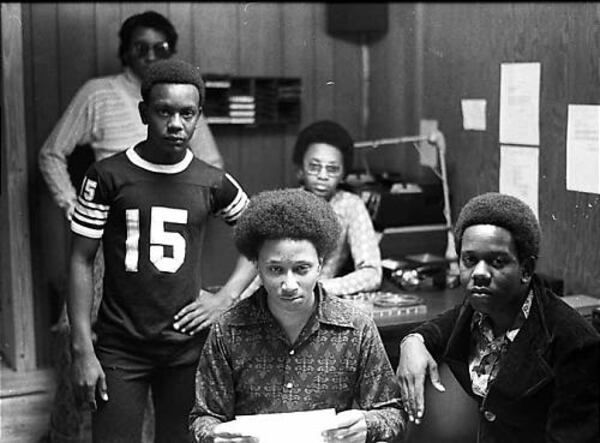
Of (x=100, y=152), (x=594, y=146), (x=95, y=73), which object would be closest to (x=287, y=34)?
(x=95, y=73)

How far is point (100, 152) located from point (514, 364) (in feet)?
5.85

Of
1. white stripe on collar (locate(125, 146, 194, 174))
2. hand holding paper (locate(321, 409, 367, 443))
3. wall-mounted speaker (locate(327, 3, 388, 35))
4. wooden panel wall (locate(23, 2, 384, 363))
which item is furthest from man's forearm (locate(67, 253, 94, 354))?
wall-mounted speaker (locate(327, 3, 388, 35))

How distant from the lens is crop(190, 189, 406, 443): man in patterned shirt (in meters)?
1.83

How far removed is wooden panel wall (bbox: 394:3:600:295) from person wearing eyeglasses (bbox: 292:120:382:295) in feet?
1.44

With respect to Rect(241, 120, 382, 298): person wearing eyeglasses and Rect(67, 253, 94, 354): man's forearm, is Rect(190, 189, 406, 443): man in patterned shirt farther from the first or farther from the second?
Rect(241, 120, 382, 298): person wearing eyeglasses

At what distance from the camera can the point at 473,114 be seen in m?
A: 3.10

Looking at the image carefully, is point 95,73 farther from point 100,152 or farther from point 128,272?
point 128,272

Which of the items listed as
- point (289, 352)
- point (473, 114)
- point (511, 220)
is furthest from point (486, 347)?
point (473, 114)

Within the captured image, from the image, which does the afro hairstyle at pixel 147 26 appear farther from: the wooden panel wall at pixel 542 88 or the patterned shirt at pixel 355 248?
the wooden panel wall at pixel 542 88

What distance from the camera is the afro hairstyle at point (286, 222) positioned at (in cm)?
182

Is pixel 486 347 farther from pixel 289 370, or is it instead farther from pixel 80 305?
pixel 80 305

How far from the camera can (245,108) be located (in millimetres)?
3686

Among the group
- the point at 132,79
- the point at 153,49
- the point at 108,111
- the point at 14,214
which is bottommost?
the point at 14,214

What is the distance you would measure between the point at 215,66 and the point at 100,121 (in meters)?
0.79
